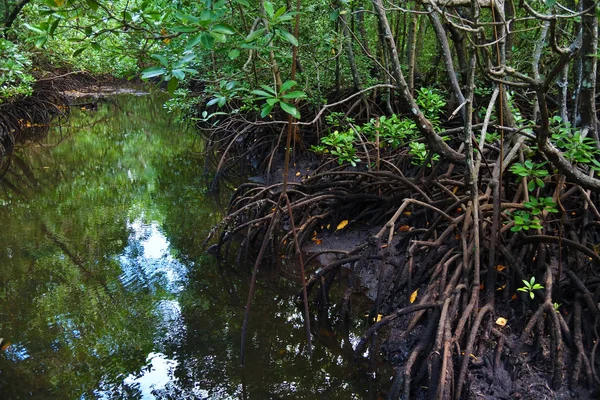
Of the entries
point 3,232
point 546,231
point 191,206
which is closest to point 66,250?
point 3,232

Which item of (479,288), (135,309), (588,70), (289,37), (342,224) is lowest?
(479,288)

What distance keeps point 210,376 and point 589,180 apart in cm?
281

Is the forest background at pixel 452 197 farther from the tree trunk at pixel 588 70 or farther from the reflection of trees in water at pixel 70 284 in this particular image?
the reflection of trees in water at pixel 70 284

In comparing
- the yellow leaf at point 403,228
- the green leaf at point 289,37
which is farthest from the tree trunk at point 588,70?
the green leaf at point 289,37

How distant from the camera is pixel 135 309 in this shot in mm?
4293

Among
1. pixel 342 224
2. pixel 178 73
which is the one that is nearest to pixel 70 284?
pixel 342 224

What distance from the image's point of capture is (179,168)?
967 centimetres

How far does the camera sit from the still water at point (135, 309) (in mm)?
3312

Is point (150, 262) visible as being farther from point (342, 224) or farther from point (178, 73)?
point (178, 73)

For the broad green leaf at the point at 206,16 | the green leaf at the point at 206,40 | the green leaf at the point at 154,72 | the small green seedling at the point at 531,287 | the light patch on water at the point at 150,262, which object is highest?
the light patch on water at the point at 150,262

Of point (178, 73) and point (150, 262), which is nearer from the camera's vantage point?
point (178, 73)

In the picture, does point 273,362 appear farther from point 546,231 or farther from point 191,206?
point 191,206

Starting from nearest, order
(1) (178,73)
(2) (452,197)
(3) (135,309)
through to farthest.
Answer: (1) (178,73)
(2) (452,197)
(3) (135,309)

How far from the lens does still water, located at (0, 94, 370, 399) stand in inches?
130
